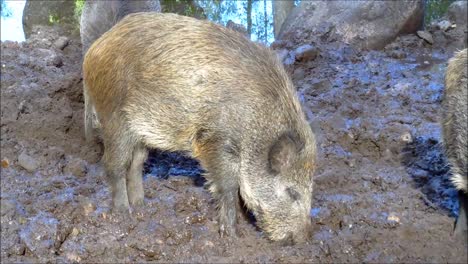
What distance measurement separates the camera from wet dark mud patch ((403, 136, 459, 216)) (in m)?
4.23

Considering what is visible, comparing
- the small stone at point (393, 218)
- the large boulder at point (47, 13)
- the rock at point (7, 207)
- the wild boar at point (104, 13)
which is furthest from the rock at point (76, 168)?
the large boulder at point (47, 13)

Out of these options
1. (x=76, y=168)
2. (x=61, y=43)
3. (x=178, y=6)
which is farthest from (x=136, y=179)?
(x=178, y=6)

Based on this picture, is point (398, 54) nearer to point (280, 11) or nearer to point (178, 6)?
point (280, 11)

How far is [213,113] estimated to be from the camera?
3848 mm

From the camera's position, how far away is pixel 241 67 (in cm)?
391

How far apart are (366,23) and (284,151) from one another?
15.7 feet

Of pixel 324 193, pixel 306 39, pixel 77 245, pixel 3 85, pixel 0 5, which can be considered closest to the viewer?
pixel 77 245

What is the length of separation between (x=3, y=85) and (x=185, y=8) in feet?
13.8

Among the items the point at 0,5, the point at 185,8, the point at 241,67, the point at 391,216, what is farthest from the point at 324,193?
the point at 185,8

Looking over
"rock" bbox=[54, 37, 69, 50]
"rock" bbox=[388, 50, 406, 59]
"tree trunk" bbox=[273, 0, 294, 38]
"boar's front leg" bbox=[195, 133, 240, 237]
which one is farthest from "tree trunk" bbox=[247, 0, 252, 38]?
"boar's front leg" bbox=[195, 133, 240, 237]

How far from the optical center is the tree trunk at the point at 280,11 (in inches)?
381

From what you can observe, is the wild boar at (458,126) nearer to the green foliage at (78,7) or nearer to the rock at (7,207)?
the rock at (7,207)

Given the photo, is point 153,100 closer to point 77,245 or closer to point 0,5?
point 77,245

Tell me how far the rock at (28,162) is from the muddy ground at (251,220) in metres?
0.01
